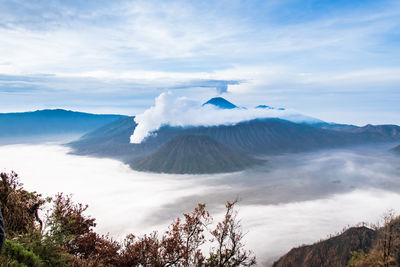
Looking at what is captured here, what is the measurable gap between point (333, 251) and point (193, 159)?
9743 centimetres

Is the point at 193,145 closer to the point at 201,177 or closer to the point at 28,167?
the point at 201,177

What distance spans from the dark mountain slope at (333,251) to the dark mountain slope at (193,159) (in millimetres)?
85897

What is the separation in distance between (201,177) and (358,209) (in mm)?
59105

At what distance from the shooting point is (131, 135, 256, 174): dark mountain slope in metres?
124

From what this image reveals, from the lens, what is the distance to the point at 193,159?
130125 millimetres

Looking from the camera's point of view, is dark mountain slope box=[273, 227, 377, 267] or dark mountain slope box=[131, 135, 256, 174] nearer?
dark mountain slope box=[273, 227, 377, 267]

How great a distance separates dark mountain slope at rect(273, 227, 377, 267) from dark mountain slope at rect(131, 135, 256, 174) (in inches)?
3382

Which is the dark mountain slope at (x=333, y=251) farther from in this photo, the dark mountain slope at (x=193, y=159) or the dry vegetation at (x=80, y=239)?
the dark mountain slope at (x=193, y=159)

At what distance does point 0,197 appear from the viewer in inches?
460

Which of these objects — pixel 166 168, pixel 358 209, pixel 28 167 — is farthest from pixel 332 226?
pixel 28 167

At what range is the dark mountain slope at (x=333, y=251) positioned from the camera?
3358cm

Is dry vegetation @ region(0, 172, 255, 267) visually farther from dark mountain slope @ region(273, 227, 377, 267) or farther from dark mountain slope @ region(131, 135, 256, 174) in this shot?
dark mountain slope @ region(131, 135, 256, 174)

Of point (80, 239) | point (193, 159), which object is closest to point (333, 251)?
point (80, 239)

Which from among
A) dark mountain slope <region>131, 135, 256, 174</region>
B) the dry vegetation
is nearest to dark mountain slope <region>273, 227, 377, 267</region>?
the dry vegetation
